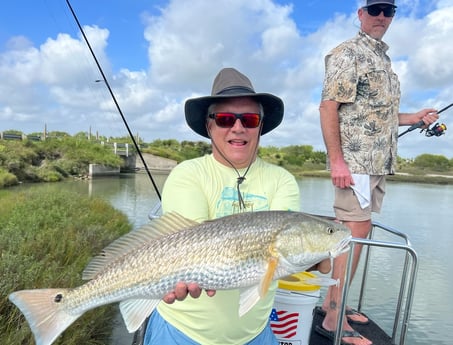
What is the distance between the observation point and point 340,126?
3895mm

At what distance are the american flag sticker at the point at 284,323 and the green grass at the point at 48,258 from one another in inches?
81.6

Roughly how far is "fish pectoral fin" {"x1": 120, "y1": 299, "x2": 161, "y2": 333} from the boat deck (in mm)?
2088

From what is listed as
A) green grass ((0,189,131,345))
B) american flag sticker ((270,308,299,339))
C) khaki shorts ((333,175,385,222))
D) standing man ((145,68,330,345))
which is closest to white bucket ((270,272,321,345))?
american flag sticker ((270,308,299,339))

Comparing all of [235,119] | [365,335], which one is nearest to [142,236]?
[235,119]

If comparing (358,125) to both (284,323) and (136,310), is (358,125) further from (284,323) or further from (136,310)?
(136,310)

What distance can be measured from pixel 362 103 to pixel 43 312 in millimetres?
3169

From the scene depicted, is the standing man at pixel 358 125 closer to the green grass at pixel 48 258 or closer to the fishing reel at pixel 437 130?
the fishing reel at pixel 437 130

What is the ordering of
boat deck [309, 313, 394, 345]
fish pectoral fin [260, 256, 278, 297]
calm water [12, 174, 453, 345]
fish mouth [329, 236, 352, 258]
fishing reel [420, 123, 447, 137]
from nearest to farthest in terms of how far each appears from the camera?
fish pectoral fin [260, 256, 278, 297] → fish mouth [329, 236, 352, 258] → boat deck [309, 313, 394, 345] → fishing reel [420, 123, 447, 137] → calm water [12, 174, 453, 345]

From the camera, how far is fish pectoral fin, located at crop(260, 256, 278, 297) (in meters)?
2.01

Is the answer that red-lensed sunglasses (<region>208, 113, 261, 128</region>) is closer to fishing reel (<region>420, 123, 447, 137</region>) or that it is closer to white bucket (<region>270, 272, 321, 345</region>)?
white bucket (<region>270, 272, 321, 345</region>)

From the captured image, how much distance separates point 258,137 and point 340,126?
5.02 ft

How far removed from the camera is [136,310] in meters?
2.22

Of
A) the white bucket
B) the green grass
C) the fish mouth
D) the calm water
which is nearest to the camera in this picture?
the fish mouth

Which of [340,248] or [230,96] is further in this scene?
[230,96]
